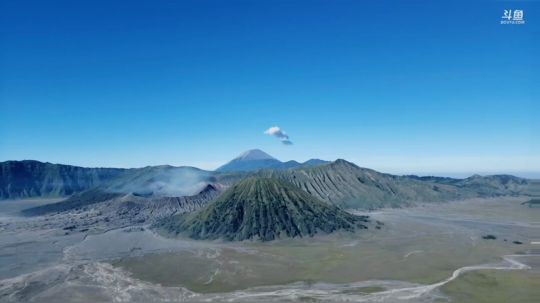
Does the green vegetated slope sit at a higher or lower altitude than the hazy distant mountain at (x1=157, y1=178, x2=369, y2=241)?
higher

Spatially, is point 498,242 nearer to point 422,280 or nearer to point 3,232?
point 422,280

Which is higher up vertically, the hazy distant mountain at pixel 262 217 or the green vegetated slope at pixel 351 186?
the green vegetated slope at pixel 351 186

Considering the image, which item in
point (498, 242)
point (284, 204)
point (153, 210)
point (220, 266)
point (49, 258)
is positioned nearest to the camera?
point (220, 266)

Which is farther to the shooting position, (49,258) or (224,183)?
(224,183)

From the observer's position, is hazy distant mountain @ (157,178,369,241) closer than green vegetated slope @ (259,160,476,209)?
Yes

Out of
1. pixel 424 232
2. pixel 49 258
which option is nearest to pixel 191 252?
pixel 49 258

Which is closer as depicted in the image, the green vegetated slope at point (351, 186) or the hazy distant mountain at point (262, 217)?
the hazy distant mountain at point (262, 217)

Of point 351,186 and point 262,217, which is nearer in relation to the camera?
point 262,217

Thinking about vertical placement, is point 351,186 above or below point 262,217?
above
